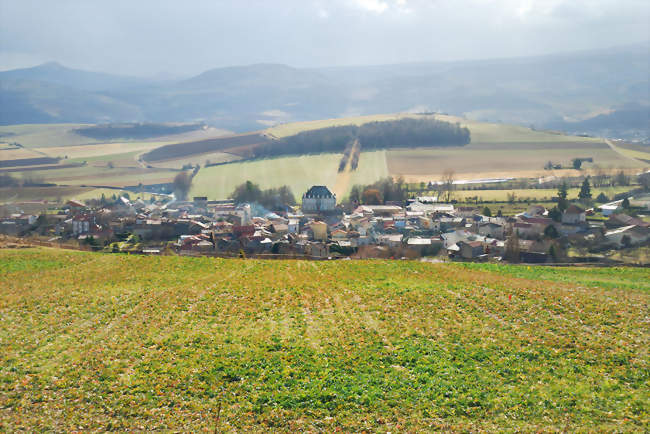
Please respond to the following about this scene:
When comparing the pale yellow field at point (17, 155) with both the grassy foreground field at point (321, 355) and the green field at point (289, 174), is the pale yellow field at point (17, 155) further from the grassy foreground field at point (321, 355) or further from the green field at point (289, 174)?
the grassy foreground field at point (321, 355)

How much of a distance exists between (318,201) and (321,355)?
74.7 meters

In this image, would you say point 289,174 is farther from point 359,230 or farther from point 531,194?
point 359,230

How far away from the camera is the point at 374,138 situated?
497 ft

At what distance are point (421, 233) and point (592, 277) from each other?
32240mm

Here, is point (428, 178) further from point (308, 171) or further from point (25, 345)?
point (25, 345)

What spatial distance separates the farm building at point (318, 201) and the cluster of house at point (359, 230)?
4968mm

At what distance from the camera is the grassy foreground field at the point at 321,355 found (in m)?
12.9

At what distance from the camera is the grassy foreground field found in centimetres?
1285

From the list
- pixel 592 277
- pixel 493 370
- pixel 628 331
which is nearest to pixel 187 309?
pixel 493 370

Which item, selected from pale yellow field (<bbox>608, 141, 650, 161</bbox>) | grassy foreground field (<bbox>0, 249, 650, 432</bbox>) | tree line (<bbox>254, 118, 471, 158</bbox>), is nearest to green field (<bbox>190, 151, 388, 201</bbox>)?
tree line (<bbox>254, 118, 471, 158</bbox>)

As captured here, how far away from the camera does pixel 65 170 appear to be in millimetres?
139875

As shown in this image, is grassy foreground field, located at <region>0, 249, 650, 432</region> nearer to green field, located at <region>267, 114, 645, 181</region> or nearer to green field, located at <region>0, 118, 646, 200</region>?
green field, located at <region>0, 118, 646, 200</region>

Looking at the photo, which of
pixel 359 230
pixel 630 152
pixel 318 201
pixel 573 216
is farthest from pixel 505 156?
pixel 359 230

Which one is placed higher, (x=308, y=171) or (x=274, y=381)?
(x=308, y=171)
